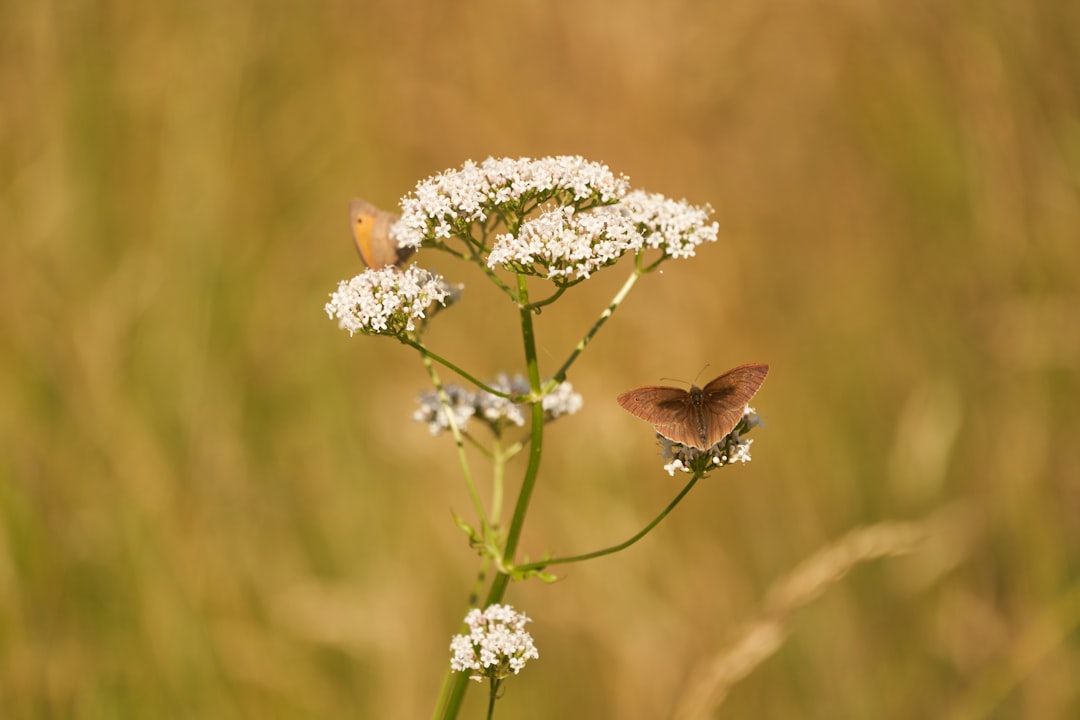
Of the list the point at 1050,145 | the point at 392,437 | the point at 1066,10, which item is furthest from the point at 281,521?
the point at 1066,10

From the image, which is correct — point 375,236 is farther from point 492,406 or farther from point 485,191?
point 492,406

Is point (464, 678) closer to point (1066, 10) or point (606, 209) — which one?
point (606, 209)

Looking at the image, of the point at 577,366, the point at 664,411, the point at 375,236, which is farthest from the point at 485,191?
the point at 577,366

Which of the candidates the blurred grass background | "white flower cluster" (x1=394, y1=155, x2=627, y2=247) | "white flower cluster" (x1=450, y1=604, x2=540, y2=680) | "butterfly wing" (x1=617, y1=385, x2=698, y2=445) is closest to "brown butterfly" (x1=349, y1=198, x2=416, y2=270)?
"white flower cluster" (x1=394, y1=155, x2=627, y2=247)

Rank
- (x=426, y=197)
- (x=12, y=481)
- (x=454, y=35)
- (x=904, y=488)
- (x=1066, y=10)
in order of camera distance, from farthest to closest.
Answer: (x=454, y=35), (x=1066, y=10), (x=904, y=488), (x=12, y=481), (x=426, y=197)

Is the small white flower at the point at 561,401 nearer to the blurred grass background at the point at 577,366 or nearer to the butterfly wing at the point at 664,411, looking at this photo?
the butterfly wing at the point at 664,411

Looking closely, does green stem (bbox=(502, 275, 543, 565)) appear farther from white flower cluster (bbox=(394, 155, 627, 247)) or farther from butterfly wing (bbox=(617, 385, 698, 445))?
white flower cluster (bbox=(394, 155, 627, 247))
